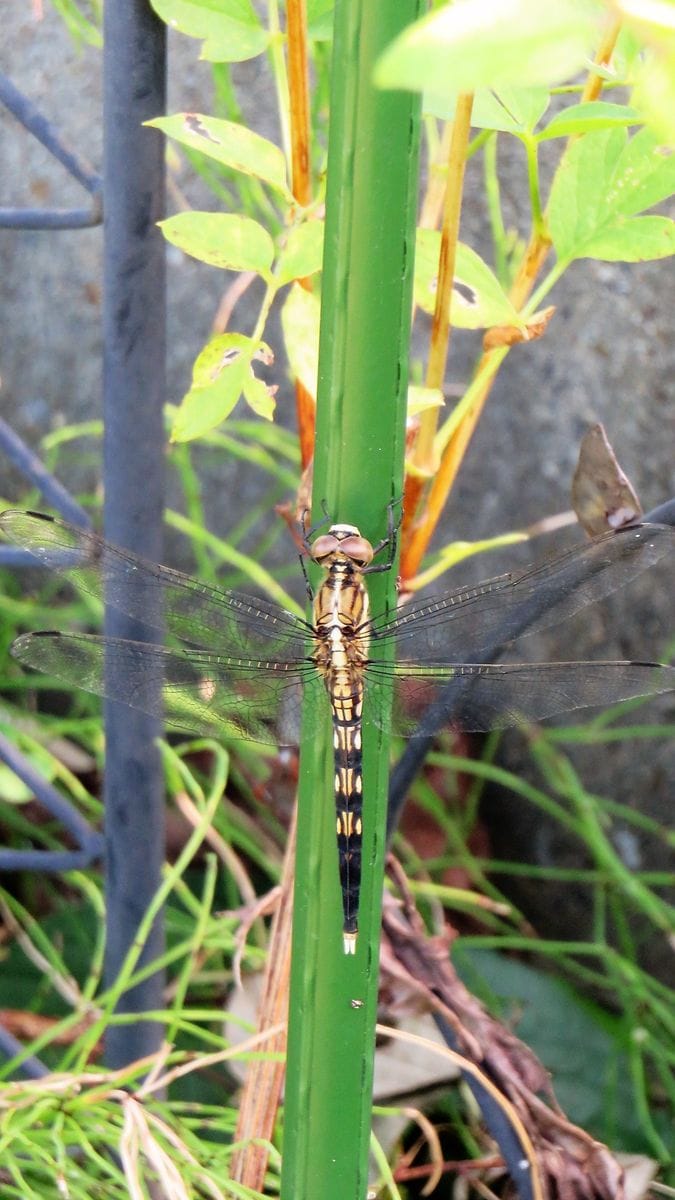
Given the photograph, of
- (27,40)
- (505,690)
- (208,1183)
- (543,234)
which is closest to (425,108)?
(543,234)

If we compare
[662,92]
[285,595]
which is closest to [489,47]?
[662,92]

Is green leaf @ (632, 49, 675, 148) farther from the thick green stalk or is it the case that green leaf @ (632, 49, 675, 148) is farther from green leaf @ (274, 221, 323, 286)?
green leaf @ (274, 221, 323, 286)

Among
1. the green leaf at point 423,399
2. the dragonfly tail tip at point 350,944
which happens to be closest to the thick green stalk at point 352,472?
the dragonfly tail tip at point 350,944

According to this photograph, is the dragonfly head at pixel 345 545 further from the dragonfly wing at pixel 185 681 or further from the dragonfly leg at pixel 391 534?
the dragonfly wing at pixel 185 681

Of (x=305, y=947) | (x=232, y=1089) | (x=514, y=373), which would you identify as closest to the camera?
(x=305, y=947)

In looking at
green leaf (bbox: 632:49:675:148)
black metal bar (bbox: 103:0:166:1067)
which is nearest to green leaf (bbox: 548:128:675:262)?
black metal bar (bbox: 103:0:166:1067)

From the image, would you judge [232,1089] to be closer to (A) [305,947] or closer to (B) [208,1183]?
(B) [208,1183]
